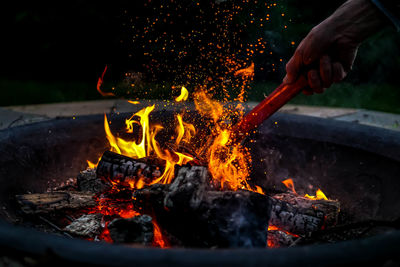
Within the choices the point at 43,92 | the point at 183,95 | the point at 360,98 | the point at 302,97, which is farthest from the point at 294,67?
the point at 43,92

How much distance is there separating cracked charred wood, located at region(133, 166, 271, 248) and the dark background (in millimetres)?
3528

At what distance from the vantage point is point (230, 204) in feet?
3.52

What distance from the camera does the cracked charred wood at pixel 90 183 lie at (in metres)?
1.60

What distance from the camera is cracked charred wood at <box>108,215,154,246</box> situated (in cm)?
108

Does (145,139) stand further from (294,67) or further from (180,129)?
(294,67)

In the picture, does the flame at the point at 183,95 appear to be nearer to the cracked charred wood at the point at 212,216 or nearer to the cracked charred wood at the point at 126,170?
the cracked charred wood at the point at 126,170

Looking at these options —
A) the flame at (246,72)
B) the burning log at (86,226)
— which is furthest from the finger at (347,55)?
the burning log at (86,226)

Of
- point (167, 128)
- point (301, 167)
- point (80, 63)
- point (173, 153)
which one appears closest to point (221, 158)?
point (173, 153)

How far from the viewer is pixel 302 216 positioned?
4.49ft

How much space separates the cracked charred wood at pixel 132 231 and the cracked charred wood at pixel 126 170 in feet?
1.04

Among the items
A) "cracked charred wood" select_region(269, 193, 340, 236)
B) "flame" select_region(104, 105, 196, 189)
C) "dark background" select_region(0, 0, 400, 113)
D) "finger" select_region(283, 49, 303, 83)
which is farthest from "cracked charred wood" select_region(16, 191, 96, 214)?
"dark background" select_region(0, 0, 400, 113)

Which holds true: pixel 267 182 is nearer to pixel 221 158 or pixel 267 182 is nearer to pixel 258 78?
pixel 221 158

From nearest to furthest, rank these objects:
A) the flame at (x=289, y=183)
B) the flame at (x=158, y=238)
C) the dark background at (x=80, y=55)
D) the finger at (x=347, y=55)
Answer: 1. the flame at (x=158, y=238)
2. the finger at (x=347, y=55)
3. the flame at (x=289, y=183)
4. the dark background at (x=80, y=55)

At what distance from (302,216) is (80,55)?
16.1ft
